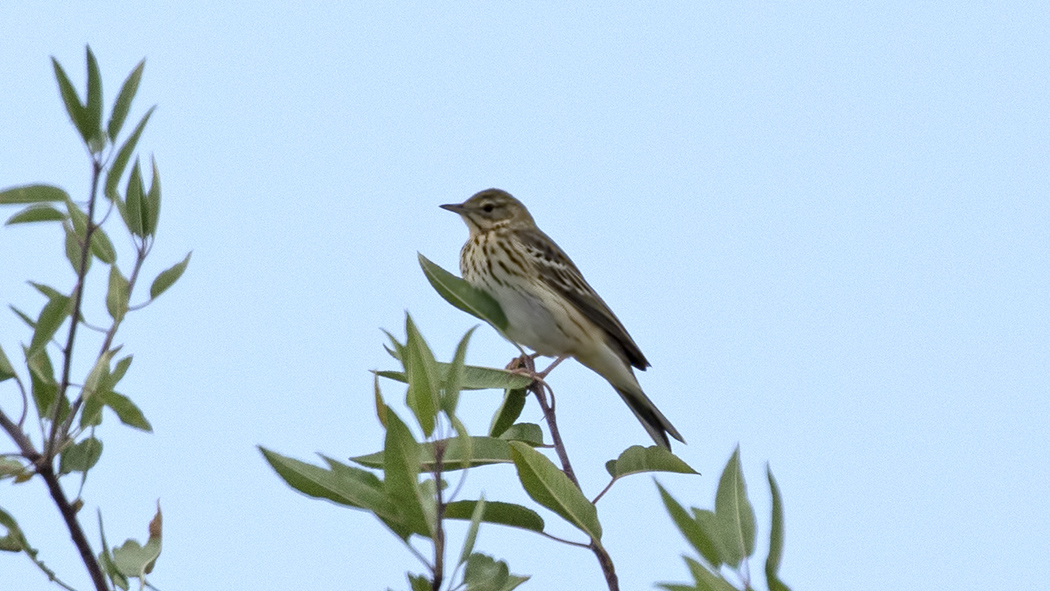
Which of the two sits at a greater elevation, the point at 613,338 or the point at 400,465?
the point at 613,338

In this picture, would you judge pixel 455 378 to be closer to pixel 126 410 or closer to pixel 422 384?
pixel 422 384

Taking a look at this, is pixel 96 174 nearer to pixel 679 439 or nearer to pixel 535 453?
pixel 535 453

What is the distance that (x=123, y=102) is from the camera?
133 inches

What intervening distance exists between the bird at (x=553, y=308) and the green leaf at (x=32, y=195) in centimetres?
494

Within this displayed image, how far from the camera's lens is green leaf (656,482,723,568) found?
3320mm

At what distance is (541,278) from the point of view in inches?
364

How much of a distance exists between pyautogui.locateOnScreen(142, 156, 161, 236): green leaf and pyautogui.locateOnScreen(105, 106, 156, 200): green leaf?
0.13 m

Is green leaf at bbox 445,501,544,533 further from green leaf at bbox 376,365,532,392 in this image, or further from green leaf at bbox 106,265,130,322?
green leaf at bbox 106,265,130,322

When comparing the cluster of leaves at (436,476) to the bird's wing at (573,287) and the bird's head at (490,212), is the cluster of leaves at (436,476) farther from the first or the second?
the bird's head at (490,212)

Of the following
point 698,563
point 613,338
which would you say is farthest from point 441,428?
point 613,338

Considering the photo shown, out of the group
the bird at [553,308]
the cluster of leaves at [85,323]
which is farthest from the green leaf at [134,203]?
the bird at [553,308]

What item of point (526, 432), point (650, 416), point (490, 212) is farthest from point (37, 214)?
point (490, 212)

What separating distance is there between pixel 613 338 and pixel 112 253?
18.2 feet

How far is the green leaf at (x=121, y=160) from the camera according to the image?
3.38 m
